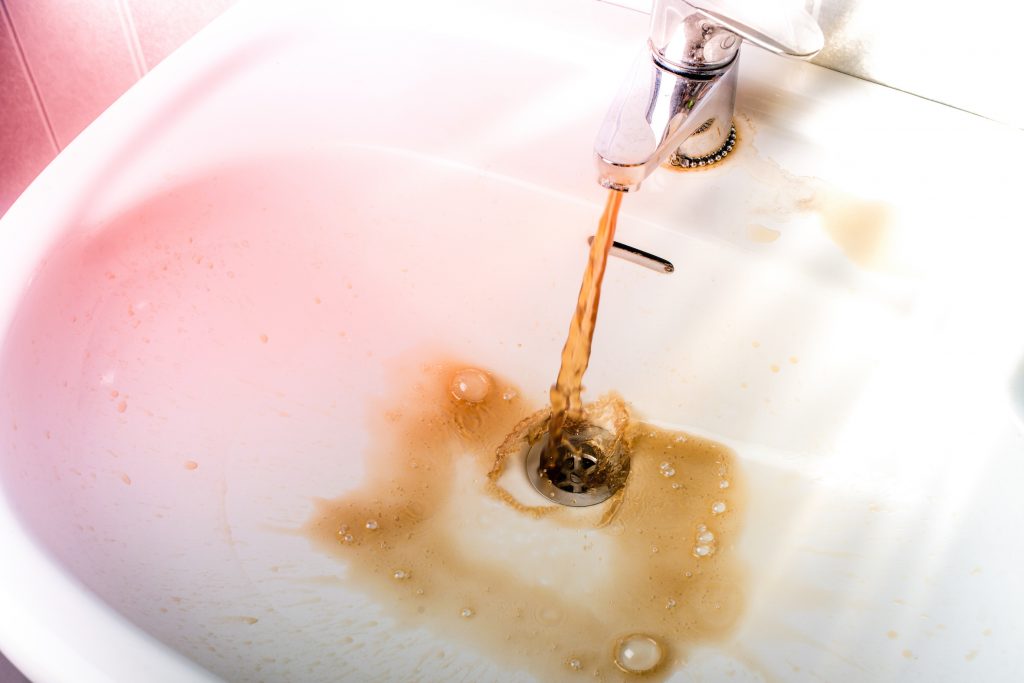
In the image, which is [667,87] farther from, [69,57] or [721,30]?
[69,57]

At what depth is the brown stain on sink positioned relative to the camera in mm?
482

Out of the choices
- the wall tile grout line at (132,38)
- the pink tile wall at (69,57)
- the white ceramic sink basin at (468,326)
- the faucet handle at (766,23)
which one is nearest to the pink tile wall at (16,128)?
the pink tile wall at (69,57)

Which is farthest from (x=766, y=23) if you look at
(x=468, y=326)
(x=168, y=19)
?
(x=168, y=19)

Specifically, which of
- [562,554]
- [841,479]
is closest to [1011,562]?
[841,479]

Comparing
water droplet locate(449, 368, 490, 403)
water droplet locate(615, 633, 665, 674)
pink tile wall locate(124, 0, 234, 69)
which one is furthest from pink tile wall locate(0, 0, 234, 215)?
water droplet locate(615, 633, 665, 674)

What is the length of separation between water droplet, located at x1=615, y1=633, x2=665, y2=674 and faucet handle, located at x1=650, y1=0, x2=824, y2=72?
28cm

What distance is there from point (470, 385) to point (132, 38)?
1.47ft

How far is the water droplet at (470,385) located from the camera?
22.7 inches

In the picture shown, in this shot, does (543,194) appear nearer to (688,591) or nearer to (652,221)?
(652,221)

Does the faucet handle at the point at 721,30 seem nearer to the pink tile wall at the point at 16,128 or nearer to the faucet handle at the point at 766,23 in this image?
the faucet handle at the point at 766,23

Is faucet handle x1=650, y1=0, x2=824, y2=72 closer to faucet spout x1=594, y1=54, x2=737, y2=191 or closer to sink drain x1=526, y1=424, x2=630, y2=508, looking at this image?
faucet spout x1=594, y1=54, x2=737, y2=191

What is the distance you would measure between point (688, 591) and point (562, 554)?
0.23ft

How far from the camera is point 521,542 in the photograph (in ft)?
1.73

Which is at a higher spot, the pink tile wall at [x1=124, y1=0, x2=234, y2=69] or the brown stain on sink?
the pink tile wall at [x1=124, y1=0, x2=234, y2=69]
